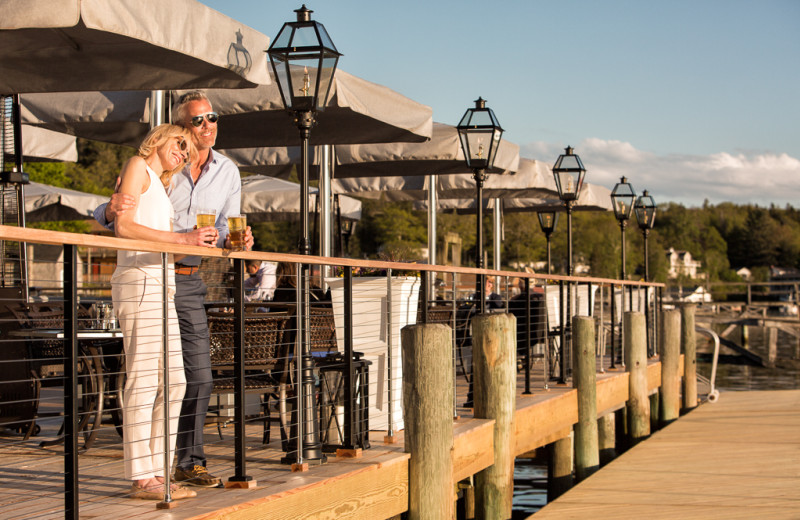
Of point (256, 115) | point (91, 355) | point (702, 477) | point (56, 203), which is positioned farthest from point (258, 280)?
point (56, 203)

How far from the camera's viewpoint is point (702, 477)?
290 inches

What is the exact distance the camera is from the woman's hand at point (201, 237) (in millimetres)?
3701

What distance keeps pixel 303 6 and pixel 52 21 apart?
2.29m

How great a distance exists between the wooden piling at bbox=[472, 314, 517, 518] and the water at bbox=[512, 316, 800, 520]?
3.64 metres

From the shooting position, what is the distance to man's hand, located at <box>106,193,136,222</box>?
360 cm

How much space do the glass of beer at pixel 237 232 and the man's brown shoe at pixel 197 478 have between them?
958 mm

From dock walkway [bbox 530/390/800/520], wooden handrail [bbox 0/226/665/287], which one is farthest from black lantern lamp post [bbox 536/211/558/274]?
wooden handrail [bbox 0/226/665/287]

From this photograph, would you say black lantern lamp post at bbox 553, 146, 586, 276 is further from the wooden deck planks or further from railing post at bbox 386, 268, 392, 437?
railing post at bbox 386, 268, 392, 437

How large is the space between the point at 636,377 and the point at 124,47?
287 inches

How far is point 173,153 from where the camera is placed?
3.88 m

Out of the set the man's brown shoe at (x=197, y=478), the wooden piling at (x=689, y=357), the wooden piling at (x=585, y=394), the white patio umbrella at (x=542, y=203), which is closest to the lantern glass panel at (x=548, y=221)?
the white patio umbrella at (x=542, y=203)

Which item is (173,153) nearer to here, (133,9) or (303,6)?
(133,9)

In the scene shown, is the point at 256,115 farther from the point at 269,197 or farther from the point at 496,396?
the point at 269,197

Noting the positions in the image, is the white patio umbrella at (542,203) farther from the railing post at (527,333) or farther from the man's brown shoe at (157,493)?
the man's brown shoe at (157,493)
